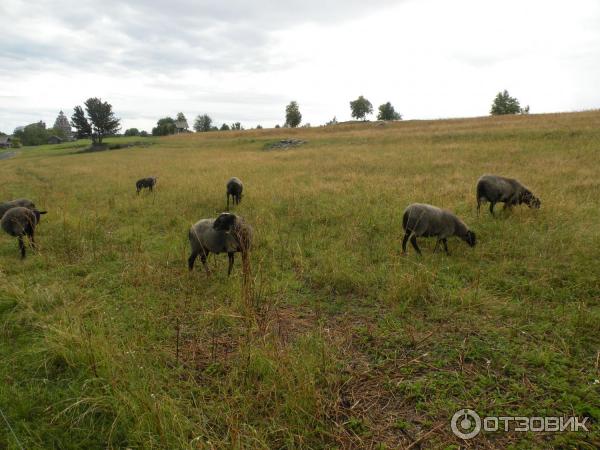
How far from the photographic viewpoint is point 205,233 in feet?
21.7

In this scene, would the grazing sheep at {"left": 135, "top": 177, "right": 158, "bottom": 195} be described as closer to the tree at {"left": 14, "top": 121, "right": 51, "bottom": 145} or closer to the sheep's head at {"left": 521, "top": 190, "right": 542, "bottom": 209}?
the sheep's head at {"left": 521, "top": 190, "right": 542, "bottom": 209}

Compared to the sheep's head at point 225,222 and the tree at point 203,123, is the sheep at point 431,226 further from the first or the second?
the tree at point 203,123

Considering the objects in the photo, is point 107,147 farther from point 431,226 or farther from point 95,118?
point 431,226

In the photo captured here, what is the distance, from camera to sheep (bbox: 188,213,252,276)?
620 centimetres

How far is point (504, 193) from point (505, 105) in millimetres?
74789

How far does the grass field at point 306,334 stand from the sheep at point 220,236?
56 centimetres

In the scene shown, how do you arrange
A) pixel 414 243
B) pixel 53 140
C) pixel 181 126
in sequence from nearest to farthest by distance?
pixel 414 243
pixel 53 140
pixel 181 126

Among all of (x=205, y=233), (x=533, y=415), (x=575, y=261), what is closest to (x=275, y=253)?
(x=205, y=233)

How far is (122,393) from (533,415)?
408cm

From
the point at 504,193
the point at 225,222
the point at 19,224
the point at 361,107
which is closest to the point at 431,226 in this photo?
the point at 504,193

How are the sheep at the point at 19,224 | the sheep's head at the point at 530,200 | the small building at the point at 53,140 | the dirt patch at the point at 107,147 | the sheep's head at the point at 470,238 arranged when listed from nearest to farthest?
1. the sheep's head at the point at 470,238
2. the sheep at the point at 19,224
3. the sheep's head at the point at 530,200
4. the dirt patch at the point at 107,147
5. the small building at the point at 53,140

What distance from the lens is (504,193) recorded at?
385 inches

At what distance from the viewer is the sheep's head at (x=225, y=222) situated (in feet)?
20.1

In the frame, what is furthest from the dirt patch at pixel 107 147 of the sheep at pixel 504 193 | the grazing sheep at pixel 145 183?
the sheep at pixel 504 193
